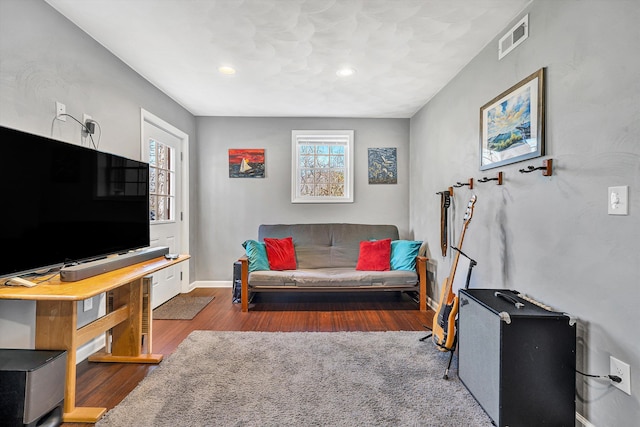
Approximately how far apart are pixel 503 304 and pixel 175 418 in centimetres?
186

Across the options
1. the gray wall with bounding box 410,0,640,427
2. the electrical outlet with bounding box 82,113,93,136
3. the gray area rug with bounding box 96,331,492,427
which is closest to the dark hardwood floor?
the gray area rug with bounding box 96,331,492,427

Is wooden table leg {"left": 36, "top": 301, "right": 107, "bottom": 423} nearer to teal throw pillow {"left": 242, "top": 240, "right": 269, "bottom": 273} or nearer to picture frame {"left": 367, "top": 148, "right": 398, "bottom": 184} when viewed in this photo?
teal throw pillow {"left": 242, "top": 240, "right": 269, "bottom": 273}

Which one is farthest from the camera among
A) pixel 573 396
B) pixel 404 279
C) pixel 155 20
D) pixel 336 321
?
pixel 404 279

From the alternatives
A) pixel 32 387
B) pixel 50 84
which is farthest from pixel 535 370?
pixel 50 84

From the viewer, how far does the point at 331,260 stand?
3969 millimetres

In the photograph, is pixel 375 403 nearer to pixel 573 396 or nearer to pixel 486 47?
pixel 573 396

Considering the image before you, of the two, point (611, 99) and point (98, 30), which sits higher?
point (98, 30)

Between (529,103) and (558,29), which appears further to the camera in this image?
(529,103)

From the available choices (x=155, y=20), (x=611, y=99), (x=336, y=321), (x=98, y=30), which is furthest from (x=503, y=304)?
(x=98, y=30)

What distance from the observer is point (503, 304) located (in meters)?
1.64

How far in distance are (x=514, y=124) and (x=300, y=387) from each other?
218 cm

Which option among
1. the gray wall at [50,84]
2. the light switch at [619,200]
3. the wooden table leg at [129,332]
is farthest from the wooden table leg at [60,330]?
the light switch at [619,200]

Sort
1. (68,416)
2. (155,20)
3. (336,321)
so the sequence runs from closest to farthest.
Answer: (68,416) → (155,20) → (336,321)

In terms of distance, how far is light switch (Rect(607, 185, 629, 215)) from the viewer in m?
1.27
